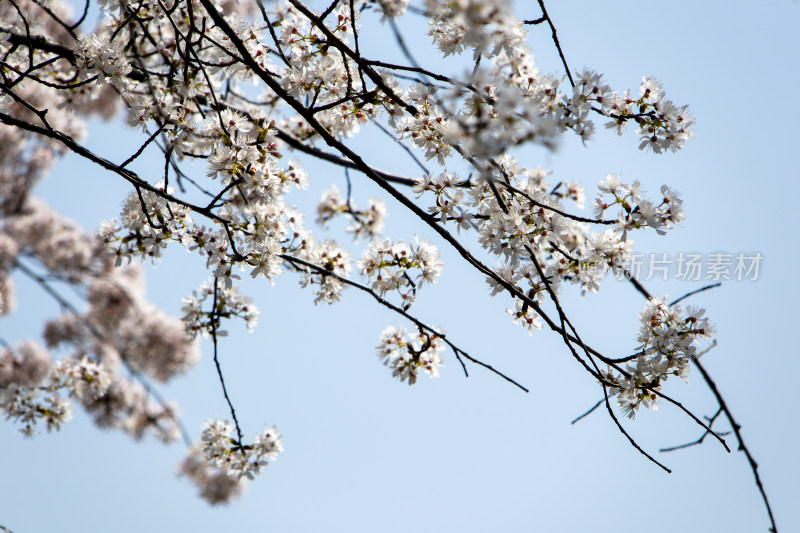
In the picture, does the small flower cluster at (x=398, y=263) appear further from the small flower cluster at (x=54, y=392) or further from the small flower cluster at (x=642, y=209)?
the small flower cluster at (x=54, y=392)

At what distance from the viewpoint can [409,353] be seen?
3707mm

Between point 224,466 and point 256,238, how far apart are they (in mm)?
1824

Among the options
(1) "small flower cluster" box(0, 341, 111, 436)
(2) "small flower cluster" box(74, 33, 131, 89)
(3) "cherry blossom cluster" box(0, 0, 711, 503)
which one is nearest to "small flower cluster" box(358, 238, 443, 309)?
(3) "cherry blossom cluster" box(0, 0, 711, 503)

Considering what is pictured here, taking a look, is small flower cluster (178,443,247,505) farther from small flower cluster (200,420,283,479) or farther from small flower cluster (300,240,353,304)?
small flower cluster (300,240,353,304)

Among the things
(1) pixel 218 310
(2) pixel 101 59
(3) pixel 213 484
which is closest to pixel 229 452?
(1) pixel 218 310

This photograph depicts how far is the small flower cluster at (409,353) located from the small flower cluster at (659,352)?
1.18 meters

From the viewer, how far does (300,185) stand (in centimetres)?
321

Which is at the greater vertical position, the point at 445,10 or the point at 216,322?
the point at 445,10

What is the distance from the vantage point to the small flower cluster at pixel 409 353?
12.1 ft

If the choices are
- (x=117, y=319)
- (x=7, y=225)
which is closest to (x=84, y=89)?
(x=117, y=319)

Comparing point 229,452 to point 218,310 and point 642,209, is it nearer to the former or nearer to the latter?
point 218,310

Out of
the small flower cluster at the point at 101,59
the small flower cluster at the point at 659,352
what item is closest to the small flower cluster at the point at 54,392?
the small flower cluster at the point at 101,59

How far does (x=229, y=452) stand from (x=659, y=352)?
2.73 m

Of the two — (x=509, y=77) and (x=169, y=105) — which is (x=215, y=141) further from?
(x=509, y=77)
